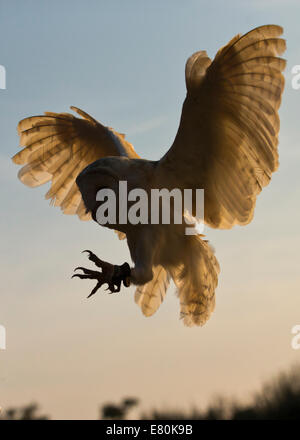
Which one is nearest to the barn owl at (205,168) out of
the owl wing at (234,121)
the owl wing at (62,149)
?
the owl wing at (234,121)

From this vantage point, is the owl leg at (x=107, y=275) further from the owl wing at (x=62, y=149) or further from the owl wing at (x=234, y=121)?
the owl wing at (x=62, y=149)

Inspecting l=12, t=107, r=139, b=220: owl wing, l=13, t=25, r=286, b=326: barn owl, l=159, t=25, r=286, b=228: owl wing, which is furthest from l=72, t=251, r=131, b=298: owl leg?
l=12, t=107, r=139, b=220: owl wing

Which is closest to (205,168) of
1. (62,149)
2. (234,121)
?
(234,121)

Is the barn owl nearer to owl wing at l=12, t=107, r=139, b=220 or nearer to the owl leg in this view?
the owl leg

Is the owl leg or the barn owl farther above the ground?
the barn owl
